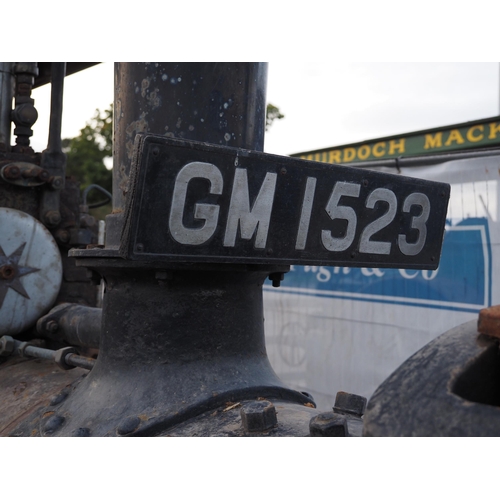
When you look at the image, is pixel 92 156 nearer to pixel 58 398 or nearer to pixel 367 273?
pixel 367 273

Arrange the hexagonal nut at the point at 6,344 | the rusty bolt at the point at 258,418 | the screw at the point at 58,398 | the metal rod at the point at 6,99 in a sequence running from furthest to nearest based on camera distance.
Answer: the metal rod at the point at 6,99, the hexagonal nut at the point at 6,344, the screw at the point at 58,398, the rusty bolt at the point at 258,418

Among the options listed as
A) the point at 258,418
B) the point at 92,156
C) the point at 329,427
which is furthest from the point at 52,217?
the point at 92,156

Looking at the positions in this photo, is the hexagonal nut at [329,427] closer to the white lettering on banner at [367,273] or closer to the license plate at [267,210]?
the license plate at [267,210]

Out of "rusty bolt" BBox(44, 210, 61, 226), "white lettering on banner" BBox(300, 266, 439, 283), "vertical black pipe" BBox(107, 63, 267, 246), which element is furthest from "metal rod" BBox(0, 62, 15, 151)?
"white lettering on banner" BBox(300, 266, 439, 283)

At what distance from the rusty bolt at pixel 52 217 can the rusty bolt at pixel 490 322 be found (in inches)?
93.2

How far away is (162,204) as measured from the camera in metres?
1.31

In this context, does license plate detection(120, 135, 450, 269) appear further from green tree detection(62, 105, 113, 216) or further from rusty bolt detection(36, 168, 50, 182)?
green tree detection(62, 105, 113, 216)

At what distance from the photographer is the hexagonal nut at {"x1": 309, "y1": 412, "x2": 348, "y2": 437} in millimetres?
1436

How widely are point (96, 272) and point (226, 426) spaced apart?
0.74m

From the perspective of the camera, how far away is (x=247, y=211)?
1.40 metres

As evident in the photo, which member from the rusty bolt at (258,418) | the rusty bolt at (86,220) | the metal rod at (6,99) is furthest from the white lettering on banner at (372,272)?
the rusty bolt at (258,418)

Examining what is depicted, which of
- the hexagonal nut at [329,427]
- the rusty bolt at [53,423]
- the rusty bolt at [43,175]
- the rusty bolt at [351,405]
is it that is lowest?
the rusty bolt at [53,423]

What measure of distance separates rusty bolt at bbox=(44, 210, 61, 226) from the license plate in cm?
183

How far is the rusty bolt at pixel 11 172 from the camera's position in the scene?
2818mm
